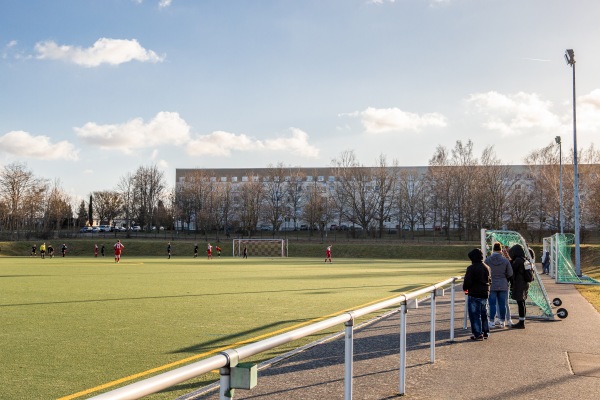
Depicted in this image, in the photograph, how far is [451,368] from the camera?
8.09 m

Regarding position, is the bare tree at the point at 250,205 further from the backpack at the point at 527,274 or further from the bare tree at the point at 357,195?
the backpack at the point at 527,274

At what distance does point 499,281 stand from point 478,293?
63.4 inches

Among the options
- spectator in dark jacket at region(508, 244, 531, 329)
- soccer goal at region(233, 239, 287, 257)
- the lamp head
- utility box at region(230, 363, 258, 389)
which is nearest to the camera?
utility box at region(230, 363, 258, 389)

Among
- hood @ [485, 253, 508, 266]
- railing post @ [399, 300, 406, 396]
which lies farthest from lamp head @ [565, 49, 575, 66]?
railing post @ [399, 300, 406, 396]

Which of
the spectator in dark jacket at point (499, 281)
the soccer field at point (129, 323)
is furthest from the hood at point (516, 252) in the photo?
the soccer field at point (129, 323)

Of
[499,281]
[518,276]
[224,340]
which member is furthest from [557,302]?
[224,340]

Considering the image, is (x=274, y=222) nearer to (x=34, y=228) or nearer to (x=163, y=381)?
(x=34, y=228)

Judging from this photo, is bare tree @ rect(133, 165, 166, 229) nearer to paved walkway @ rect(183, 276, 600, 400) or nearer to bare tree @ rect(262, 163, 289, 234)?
bare tree @ rect(262, 163, 289, 234)

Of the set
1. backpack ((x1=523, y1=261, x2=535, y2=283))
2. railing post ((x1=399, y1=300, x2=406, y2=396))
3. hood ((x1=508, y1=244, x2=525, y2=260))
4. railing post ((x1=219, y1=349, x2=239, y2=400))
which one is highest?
hood ((x1=508, y1=244, x2=525, y2=260))

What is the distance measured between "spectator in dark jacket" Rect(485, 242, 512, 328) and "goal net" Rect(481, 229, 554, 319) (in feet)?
4.75

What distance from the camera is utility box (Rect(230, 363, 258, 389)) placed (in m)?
3.04

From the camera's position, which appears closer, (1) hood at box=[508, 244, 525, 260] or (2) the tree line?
(1) hood at box=[508, 244, 525, 260]

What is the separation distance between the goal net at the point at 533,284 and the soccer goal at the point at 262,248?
170 feet

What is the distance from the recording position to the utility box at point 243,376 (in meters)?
3.04
